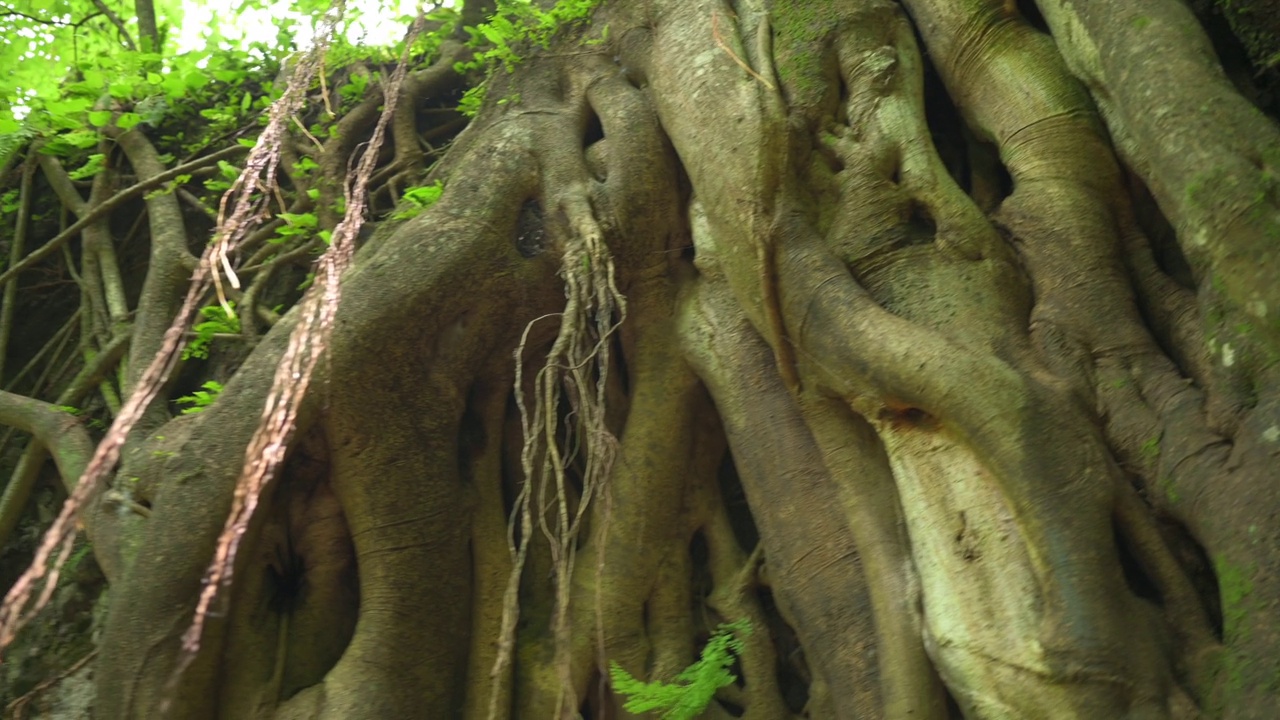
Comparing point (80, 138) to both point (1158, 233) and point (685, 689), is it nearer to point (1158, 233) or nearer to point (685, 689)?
point (685, 689)

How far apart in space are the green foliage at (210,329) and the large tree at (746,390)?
50mm

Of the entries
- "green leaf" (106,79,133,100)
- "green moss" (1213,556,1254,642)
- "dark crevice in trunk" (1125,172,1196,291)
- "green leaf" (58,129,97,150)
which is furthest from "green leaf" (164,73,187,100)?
"green moss" (1213,556,1254,642)

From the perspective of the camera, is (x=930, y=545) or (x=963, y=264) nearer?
(x=930, y=545)

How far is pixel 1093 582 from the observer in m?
2.17

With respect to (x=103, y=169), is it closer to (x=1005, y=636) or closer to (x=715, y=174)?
(x=715, y=174)

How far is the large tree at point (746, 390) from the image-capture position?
2.26 m

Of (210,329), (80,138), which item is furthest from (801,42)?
(80,138)

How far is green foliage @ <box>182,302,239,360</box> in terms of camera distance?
11.3 ft

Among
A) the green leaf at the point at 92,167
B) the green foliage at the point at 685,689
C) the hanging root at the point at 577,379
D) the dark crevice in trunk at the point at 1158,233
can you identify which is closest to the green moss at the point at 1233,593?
the dark crevice in trunk at the point at 1158,233

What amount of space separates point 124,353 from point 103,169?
3.72 ft

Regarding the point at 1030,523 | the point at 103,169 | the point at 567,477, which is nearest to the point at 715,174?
the point at 567,477

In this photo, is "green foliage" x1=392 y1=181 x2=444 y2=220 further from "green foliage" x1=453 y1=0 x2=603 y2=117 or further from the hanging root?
"green foliage" x1=453 y1=0 x2=603 y2=117

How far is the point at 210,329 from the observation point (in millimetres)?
3428

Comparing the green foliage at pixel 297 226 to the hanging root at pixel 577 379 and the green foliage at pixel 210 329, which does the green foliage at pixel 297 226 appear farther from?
the hanging root at pixel 577 379
